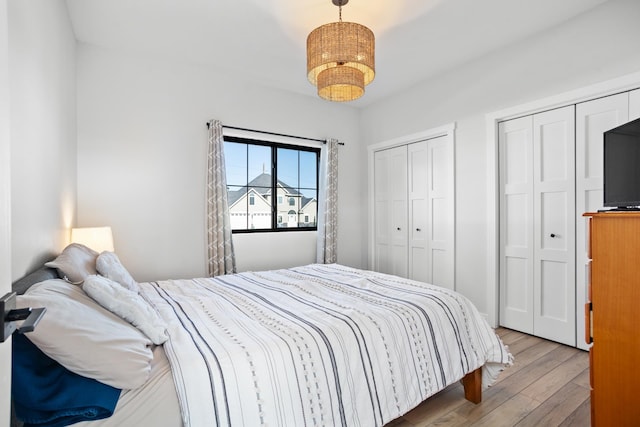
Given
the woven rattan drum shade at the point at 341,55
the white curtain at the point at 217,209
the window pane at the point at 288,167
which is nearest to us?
the woven rattan drum shade at the point at 341,55

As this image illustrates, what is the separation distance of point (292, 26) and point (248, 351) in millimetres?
2631

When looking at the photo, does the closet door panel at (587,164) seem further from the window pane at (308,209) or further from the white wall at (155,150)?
the white wall at (155,150)

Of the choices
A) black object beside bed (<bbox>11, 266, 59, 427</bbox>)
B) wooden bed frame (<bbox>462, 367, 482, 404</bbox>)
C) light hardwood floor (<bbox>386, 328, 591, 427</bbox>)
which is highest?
black object beside bed (<bbox>11, 266, 59, 427</bbox>)

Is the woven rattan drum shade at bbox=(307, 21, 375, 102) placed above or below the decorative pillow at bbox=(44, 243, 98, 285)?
above

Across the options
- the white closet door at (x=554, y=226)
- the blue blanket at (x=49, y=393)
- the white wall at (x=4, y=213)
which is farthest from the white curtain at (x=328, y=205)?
the white wall at (x=4, y=213)

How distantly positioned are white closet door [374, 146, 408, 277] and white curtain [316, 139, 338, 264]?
2.08 feet

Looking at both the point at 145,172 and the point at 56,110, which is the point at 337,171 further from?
the point at 56,110

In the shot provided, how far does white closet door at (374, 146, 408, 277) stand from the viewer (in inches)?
167

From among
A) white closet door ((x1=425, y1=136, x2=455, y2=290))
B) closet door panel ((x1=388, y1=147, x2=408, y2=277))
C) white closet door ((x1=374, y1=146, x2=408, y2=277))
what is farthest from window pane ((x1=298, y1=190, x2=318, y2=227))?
white closet door ((x1=425, y1=136, x2=455, y2=290))

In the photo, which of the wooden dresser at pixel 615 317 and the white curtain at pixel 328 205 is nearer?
the wooden dresser at pixel 615 317

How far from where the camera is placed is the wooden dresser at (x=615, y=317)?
139 centimetres

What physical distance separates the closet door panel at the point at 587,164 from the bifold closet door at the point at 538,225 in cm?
5

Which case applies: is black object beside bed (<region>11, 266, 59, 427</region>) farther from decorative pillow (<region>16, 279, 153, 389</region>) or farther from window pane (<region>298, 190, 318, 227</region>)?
window pane (<region>298, 190, 318, 227</region>)

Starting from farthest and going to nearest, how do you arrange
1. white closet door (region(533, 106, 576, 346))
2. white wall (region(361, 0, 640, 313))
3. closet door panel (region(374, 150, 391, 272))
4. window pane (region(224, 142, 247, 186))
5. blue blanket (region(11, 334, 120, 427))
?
closet door panel (region(374, 150, 391, 272))
window pane (region(224, 142, 247, 186))
white closet door (region(533, 106, 576, 346))
white wall (region(361, 0, 640, 313))
blue blanket (region(11, 334, 120, 427))
